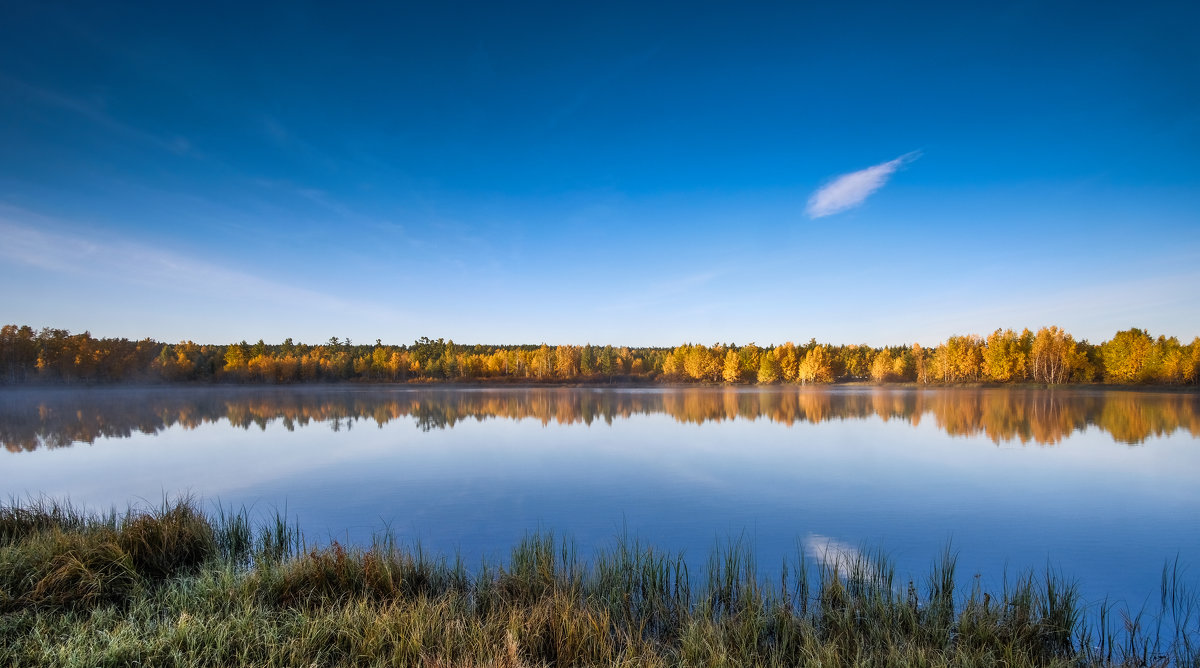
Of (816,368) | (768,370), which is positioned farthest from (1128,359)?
(768,370)

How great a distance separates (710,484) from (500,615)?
10821 millimetres

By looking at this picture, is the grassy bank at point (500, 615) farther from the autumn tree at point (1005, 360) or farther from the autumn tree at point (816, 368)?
the autumn tree at point (816, 368)

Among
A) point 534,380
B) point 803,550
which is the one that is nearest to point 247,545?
point 803,550

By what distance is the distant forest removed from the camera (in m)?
85.6

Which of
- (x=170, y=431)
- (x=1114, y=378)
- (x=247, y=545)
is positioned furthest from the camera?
(x=1114, y=378)

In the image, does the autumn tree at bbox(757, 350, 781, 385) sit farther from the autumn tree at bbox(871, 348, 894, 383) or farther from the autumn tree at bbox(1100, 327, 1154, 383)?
the autumn tree at bbox(1100, 327, 1154, 383)

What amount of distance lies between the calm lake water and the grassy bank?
159cm

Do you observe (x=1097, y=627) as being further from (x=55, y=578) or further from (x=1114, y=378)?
(x=1114, y=378)

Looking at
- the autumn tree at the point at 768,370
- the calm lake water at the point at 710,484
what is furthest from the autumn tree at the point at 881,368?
the calm lake water at the point at 710,484

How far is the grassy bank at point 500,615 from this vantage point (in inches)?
192

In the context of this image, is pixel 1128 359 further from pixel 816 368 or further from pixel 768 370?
pixel 768 370

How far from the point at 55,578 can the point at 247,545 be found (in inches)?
113

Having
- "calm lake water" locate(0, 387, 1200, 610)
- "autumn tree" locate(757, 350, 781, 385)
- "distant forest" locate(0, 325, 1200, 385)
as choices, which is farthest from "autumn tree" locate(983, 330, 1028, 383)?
"calm lake water" locate(0, 387, 1200, 610)

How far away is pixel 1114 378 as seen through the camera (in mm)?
83062
